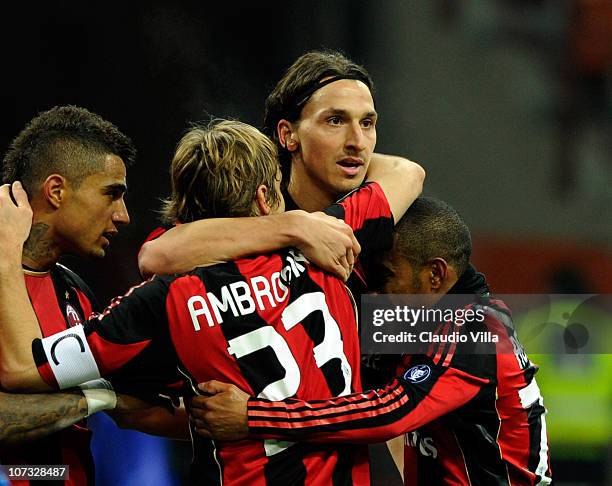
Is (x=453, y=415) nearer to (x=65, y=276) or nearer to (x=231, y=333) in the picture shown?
(x=231, y=333)

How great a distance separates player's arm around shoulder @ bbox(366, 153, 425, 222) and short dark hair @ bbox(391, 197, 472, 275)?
0.16 ft

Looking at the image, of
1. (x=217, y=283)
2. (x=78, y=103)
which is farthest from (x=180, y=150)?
(x=78, y=103)

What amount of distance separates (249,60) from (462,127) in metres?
1.42

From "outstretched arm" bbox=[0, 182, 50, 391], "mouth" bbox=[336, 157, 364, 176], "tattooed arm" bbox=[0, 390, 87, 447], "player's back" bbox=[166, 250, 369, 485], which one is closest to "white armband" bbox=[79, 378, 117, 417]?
"tattooed arm" bbox=[0, 390, 87, 447]

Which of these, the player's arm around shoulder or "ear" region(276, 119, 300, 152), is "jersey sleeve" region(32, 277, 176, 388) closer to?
the player's arm around shoulder

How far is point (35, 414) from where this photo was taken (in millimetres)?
2188

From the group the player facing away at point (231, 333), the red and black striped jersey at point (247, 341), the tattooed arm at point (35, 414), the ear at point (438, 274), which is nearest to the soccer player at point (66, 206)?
the tattooed arm at point (35, 414)

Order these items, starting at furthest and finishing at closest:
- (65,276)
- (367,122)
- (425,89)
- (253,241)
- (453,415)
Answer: (425,89) < (367,122) < (65,276) < (453,415) < (253,241)

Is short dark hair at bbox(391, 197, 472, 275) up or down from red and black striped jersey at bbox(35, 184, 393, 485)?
up

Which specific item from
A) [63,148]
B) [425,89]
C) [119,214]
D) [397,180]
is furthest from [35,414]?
[425,89]

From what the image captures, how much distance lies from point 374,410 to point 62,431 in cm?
92

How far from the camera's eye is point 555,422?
165 inches

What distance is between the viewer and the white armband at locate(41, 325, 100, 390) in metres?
2.10

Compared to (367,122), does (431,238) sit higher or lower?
lower
